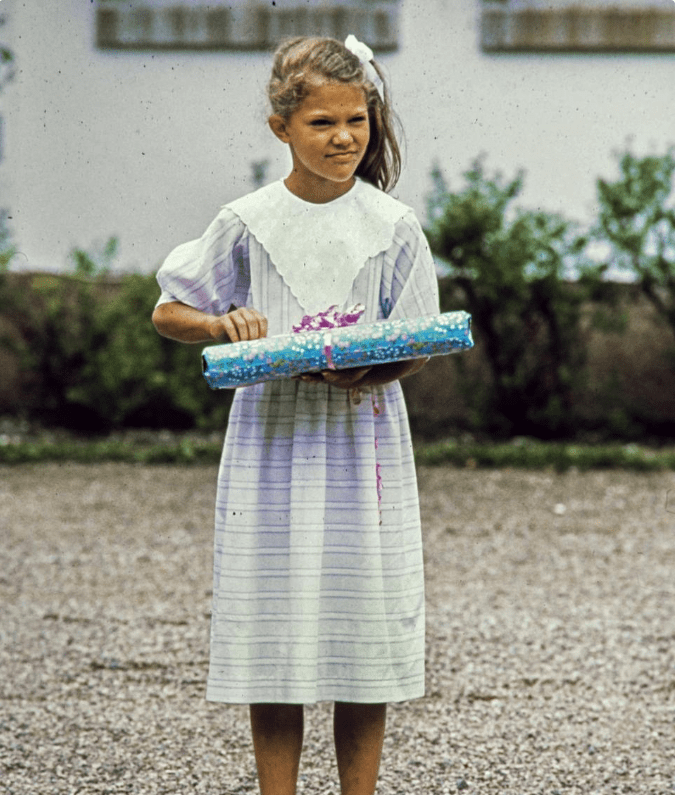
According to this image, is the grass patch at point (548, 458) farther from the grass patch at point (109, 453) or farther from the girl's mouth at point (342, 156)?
the girl's mouth at point (342, 156)

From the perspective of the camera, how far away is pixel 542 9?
8.63m

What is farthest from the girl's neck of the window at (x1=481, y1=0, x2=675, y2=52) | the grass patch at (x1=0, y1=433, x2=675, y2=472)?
the window at (x1=481, y1=0, x2=675, y2=52)

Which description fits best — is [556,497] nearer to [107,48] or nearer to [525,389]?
[525,389]

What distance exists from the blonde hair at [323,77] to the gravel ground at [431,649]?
4.87ft

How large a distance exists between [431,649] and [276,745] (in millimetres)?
1707

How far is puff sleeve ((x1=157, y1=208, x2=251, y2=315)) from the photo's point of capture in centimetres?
214

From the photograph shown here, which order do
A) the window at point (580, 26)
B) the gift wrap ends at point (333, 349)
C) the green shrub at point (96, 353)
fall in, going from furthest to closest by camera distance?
the window at point (580, 26), the green shrub at point (96, 353), the gift wrap ends at point (333, 349)

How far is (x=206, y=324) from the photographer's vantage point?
2.08m

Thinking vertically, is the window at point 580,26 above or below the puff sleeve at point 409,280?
above

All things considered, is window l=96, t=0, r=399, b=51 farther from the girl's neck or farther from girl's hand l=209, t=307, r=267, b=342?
girl's hand l=209, t=307, r=267, b=342

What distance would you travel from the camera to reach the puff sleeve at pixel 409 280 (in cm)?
212

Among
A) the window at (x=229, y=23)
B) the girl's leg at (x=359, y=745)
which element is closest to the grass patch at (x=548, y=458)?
the window at (x=229, y=23)

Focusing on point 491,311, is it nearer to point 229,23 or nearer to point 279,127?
point 229,23

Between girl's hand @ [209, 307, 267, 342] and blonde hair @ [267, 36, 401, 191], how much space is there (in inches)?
14.7
